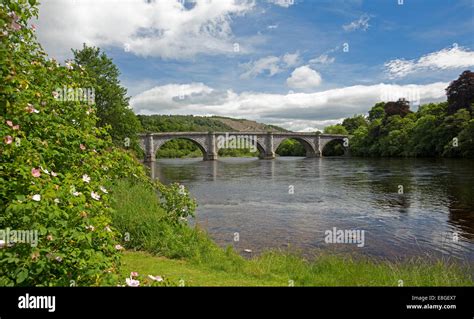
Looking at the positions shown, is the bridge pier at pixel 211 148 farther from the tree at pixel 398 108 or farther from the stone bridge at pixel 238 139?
the tree at pixel 398 108

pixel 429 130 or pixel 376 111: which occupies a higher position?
pixel 376 111

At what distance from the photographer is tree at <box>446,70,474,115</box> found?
195 ft

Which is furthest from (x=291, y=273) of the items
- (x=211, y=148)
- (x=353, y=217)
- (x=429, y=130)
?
(x=211, y=148)

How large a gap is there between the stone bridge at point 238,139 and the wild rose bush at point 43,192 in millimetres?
79316

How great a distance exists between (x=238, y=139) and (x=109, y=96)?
73.7 metres

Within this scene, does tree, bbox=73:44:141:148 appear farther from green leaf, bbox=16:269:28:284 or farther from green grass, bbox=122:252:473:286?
green leaf, bbox=16:269:28:284

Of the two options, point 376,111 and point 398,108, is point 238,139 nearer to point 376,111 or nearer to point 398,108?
point 398,108

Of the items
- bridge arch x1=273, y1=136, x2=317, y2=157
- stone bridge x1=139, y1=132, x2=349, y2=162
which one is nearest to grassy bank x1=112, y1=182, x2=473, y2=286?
stone bridge x1=139, y1=132, x2=349, y2=162

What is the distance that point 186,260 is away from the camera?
861cm

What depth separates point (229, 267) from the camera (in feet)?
27.3

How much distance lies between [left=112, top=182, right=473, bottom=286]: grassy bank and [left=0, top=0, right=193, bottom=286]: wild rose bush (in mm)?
2474

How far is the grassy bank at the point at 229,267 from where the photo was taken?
7413 millimetres
